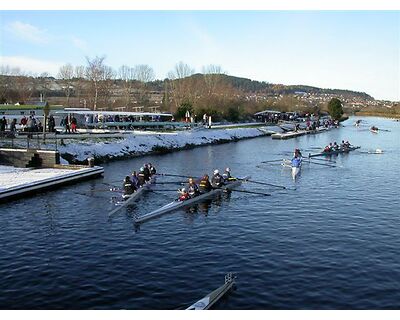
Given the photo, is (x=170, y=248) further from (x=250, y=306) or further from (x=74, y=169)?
(x=74, y=169)

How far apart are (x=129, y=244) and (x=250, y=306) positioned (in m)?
8.35

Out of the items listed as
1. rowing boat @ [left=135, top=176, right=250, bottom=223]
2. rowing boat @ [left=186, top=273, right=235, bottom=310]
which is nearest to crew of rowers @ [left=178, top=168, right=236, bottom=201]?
rowing boat @ [left=135, top=176, right=250, bottom=223]

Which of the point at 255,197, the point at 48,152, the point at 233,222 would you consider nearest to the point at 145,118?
the point at 48,152

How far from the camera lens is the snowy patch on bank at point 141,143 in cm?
4931

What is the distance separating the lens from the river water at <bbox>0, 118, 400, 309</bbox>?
16.2 meters

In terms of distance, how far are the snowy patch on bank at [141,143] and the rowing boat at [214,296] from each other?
109ft

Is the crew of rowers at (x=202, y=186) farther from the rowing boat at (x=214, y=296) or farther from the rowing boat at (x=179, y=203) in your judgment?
the rowing boat at (x=214, y=296)

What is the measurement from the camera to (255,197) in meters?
33.4

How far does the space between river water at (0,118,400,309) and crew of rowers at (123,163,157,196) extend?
1.18 meters

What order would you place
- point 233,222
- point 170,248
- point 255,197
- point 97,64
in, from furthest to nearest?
point 97,64 < point 255,197 < point 233,222 < point 170,248

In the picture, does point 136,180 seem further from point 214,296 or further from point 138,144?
point 138,144

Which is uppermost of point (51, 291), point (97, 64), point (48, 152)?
point (97, 64)

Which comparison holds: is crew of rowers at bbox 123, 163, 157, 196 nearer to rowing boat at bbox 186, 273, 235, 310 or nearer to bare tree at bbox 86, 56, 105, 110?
rowing boat at bbox 186, 273, 235, 310

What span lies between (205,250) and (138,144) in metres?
39.9
